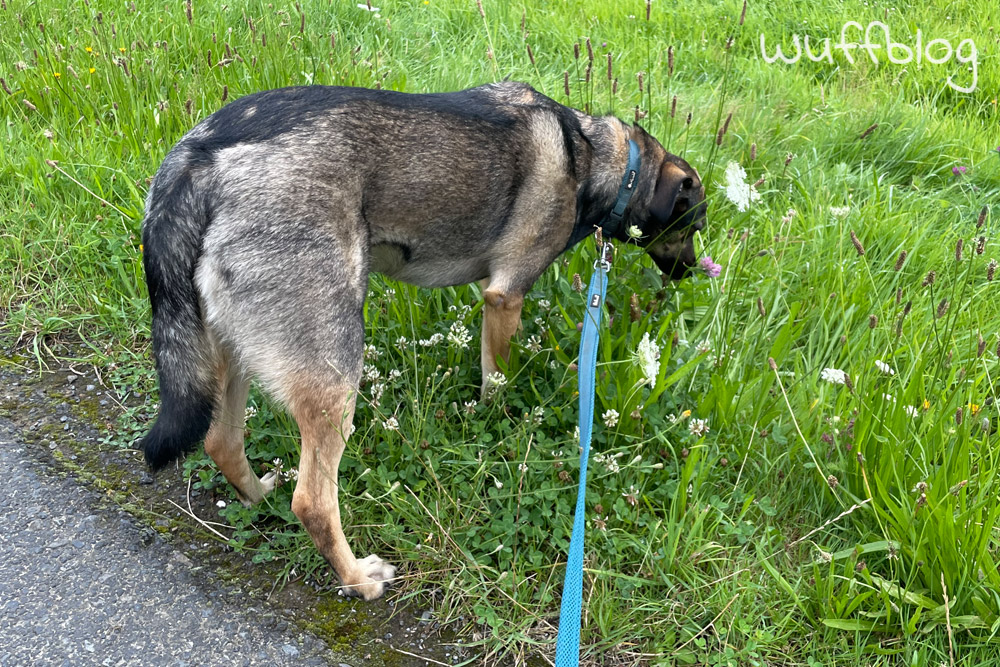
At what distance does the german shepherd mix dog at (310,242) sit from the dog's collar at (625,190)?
38 cm

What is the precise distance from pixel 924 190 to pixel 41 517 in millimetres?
4753

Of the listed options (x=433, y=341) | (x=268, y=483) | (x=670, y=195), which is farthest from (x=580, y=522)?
(x=670, y=195)

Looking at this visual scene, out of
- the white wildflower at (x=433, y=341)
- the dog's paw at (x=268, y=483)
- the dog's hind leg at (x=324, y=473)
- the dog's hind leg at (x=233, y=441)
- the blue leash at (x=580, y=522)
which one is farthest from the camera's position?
the white wildflower at (x=433, y=341)

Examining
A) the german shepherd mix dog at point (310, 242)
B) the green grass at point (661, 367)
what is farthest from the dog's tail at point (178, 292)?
the green grass at point (661, 367)

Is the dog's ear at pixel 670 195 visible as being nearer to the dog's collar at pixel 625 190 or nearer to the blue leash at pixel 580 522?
the dog's collar at pixel 625 190

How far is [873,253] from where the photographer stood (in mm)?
3938

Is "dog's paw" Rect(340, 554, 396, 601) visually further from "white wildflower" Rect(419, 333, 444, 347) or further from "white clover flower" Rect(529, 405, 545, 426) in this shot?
"white wildflower" Rect(419, 333, 444, 347)

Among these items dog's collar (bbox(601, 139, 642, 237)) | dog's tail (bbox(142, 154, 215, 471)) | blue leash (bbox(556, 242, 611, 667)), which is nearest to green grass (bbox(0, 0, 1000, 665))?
dog's collar (bbox(601, 139, 642, 237))

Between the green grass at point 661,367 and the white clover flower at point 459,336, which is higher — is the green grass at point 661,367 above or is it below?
below

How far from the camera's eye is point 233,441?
2.67m

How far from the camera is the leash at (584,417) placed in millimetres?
1835

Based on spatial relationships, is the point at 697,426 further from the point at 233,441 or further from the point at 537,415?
the point at 233,441

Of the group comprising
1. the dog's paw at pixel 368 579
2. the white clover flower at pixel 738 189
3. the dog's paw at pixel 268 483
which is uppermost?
the white clover flower at pixel 738 189

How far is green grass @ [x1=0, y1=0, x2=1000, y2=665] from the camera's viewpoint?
8.02 ft
